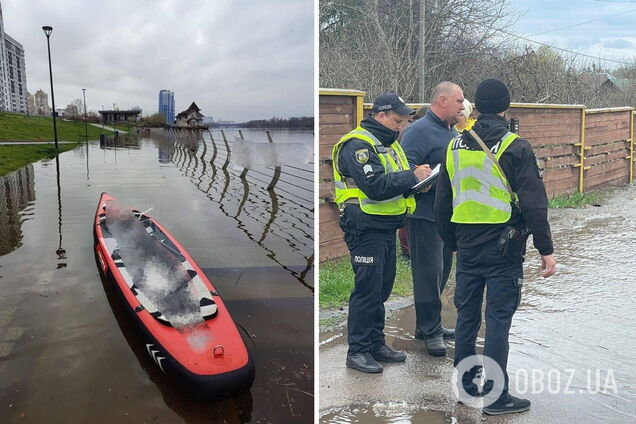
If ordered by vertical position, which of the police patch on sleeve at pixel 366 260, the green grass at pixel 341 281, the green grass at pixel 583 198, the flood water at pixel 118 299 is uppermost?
the green grass at pixel 583 198

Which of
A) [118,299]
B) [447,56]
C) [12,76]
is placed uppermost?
[12,76]

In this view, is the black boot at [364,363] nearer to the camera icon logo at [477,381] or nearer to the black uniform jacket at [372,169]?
the camera icon logo at [477,381]

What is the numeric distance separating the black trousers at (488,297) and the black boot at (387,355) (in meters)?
0.24

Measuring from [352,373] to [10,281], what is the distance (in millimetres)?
4158

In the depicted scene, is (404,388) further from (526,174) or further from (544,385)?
(526,174)

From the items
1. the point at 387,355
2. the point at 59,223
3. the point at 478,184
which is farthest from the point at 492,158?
the point at 59,223

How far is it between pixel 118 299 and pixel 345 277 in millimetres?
2335

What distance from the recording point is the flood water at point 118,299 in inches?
134

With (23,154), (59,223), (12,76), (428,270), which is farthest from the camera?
(59,223)

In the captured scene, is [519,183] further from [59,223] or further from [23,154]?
[59,223]

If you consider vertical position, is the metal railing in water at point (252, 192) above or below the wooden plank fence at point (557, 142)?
below

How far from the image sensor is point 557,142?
6.44ft

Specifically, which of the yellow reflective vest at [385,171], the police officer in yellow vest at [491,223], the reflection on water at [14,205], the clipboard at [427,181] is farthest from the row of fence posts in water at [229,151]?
the police officer in yellow vest at [491,223]

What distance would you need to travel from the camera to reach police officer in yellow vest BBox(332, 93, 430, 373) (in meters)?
1.87
